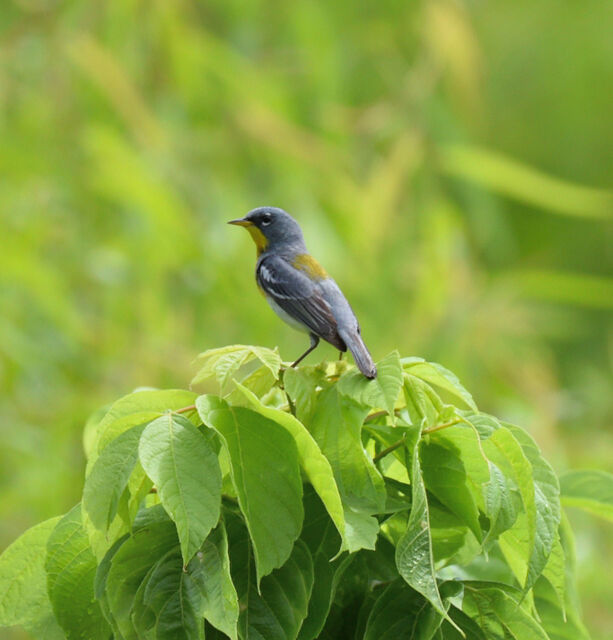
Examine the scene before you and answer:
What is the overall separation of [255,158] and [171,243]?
830 millimetres

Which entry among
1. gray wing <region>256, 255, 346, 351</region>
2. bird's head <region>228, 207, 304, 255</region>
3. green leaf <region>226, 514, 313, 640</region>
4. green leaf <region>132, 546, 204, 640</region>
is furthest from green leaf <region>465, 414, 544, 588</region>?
bird's head <region>228, 207, 304, 255</region>

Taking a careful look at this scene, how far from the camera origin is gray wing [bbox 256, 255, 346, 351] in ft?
5.65

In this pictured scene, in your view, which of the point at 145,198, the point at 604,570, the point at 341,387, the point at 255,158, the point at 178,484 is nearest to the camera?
the point at 178,484

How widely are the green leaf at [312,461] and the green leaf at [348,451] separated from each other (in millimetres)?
42

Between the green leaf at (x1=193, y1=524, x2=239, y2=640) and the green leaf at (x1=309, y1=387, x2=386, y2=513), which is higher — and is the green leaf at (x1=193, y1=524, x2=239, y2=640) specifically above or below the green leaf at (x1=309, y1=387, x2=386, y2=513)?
below

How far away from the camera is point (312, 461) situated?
991mm

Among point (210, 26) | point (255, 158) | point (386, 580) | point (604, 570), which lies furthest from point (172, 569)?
point (210, 26)

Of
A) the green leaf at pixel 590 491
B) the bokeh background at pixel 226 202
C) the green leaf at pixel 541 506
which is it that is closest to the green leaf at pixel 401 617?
the green leaf at pixel 541 506

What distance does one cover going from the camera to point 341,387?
1074 mm

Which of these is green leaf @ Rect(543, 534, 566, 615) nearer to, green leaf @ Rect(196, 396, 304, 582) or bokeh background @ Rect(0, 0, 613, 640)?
green leaf @ Rect(196, 396, 304, 582)

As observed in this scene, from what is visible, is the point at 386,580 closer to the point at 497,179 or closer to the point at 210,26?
the point at 497,179

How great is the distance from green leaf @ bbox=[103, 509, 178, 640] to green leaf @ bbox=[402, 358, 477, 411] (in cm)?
31

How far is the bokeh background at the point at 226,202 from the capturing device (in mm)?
3844

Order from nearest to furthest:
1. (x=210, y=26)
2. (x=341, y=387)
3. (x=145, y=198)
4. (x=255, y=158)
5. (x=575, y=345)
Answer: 1. (x=341, y=387)
2. (x=145, y=198)
3. (x=255, y=158)
4. (x=210, y=26)
5. (x=575, y=345)
